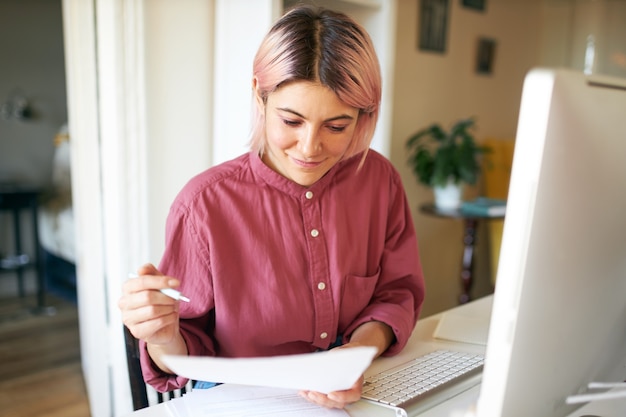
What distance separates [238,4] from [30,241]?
307cm

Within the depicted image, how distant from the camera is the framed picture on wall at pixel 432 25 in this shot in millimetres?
2720

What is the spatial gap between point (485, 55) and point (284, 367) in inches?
116

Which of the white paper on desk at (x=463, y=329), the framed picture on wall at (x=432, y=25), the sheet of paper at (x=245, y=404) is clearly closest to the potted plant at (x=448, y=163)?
the framed picture on wall at (x=432, y=25)

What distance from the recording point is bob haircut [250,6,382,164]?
0.84 metres

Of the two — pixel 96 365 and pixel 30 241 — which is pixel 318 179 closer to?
pixel 96 365

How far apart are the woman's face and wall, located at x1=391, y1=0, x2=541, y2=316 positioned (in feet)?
6.15

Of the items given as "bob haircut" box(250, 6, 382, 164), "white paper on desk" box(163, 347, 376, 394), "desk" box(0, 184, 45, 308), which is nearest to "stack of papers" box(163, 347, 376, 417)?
"white paper on desk" box(163, 347, 376, 394)

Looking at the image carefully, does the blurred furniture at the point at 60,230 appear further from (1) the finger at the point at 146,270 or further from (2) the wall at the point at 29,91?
(1) the finger at the point at 146,270

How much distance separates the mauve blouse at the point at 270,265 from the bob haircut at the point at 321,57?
0.16 meters

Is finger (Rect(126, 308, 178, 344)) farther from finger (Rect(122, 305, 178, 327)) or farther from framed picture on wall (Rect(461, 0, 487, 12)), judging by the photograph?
framed picture on wall (Rect(461, 0, 487, 12))

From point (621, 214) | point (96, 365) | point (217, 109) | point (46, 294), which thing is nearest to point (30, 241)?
point (46, 294)

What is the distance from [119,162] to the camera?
70.6 inches

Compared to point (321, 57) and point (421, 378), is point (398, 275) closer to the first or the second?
point (421, 378)

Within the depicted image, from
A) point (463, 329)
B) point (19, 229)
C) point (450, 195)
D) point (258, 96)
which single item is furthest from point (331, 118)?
point (19, 229)
